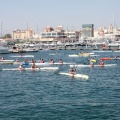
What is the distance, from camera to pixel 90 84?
129 ft

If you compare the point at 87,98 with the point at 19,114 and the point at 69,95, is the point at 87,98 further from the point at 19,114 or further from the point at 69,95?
the point at 19,114

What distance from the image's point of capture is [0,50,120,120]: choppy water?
→ 81.5 feet

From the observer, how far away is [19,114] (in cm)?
2492

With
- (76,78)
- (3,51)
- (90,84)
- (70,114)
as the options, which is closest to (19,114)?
(70,114)

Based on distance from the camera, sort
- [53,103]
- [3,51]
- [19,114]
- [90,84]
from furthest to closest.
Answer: [3,51] < [90,84] < [53,103] < [19,114]

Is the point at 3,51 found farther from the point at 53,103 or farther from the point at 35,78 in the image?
the point at 53,103

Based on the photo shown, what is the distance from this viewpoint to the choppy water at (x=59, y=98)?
81.5 ft

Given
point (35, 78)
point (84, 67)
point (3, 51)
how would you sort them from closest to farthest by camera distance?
point (35, 78) → point (84, 67) → point (3, 51)

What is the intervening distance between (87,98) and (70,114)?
19.2ft

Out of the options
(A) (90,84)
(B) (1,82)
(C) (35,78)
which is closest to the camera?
(A) (90,84)

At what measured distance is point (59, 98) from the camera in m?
30.6

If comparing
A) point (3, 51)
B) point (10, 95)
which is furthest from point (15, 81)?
point (3, 51)

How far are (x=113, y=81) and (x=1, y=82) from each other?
1420 centimetres

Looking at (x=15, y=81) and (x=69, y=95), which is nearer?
(x=69, y=95)
